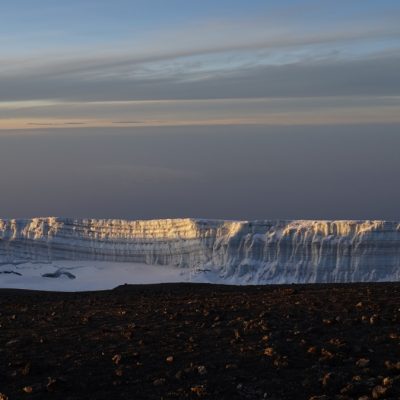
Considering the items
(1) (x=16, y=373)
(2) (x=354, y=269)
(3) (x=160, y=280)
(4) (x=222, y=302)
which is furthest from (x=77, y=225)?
(1) (x=16, y=373)

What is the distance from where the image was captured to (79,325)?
52.4ft

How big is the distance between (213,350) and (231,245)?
29596mm

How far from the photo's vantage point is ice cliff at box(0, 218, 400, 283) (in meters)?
37.7

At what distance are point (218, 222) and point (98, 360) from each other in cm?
3135

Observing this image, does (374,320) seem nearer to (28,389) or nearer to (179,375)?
(179,375)

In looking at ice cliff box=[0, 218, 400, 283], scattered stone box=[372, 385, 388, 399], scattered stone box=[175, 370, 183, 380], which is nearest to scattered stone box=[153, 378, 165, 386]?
scattered stone box=[175, 370, 183, 380]

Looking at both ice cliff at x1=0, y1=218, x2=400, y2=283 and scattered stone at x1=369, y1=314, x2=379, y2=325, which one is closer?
scattered stone at x1=369, y1=314, x2=379, y2=325

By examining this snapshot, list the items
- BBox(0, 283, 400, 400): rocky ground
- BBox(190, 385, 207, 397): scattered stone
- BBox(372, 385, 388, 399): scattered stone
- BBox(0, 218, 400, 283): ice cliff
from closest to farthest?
BBox(372, 385, 388, 399): scattered stone
BBox(190, 385, 207, 397): scattered stone
BBox(0, 283, 400, 400): rocky ground
BBox(0, 218, 400, 283): ice cliff

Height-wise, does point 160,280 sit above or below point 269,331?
below

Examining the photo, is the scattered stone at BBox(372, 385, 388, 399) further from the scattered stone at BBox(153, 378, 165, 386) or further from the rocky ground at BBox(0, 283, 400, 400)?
the scattered stone at BBox(153, 378, 165, 386)

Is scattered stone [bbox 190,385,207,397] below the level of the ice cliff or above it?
above

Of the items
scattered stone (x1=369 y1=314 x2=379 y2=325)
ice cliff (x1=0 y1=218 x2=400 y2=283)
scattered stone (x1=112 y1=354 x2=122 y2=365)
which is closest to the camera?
scattered stone (x1=112 y1=354 x2=122 y2=365)

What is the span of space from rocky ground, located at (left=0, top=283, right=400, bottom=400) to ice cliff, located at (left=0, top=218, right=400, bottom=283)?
1900 cm

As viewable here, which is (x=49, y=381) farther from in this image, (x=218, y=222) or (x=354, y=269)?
(x=218, y=222)
